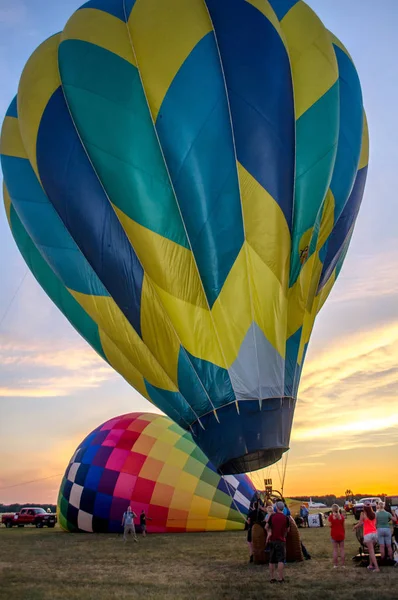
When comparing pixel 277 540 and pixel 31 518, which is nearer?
pixel 277 540

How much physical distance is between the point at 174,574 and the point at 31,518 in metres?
15.8

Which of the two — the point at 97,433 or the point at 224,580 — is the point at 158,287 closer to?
the point at 224,580

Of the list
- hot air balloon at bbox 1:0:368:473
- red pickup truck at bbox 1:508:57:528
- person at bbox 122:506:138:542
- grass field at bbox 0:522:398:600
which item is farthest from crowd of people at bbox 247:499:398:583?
red pickup truck at bbox 1:508:57:528

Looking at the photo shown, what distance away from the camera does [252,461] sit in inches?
300

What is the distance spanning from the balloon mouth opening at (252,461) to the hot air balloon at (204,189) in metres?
0.03

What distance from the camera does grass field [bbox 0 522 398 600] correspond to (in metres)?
5.94

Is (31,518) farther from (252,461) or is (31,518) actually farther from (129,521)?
(252,461)

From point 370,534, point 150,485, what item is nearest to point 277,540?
point 370,534

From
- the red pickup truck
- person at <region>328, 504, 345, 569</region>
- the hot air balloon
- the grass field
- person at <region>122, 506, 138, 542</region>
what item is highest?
the hot air balloon

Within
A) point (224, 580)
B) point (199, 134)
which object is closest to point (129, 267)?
point (199, 134)

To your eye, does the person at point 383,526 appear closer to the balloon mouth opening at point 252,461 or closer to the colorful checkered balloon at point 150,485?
the balloon mouth opening at point 252,461

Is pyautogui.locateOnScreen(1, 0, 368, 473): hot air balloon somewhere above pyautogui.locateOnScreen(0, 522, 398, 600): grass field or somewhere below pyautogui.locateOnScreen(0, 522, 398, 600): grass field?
above

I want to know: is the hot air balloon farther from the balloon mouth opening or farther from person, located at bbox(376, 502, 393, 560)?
person, located at bbox(376, 502, 393, 560)

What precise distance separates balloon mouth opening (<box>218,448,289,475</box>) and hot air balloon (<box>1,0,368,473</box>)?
0.03 metres
